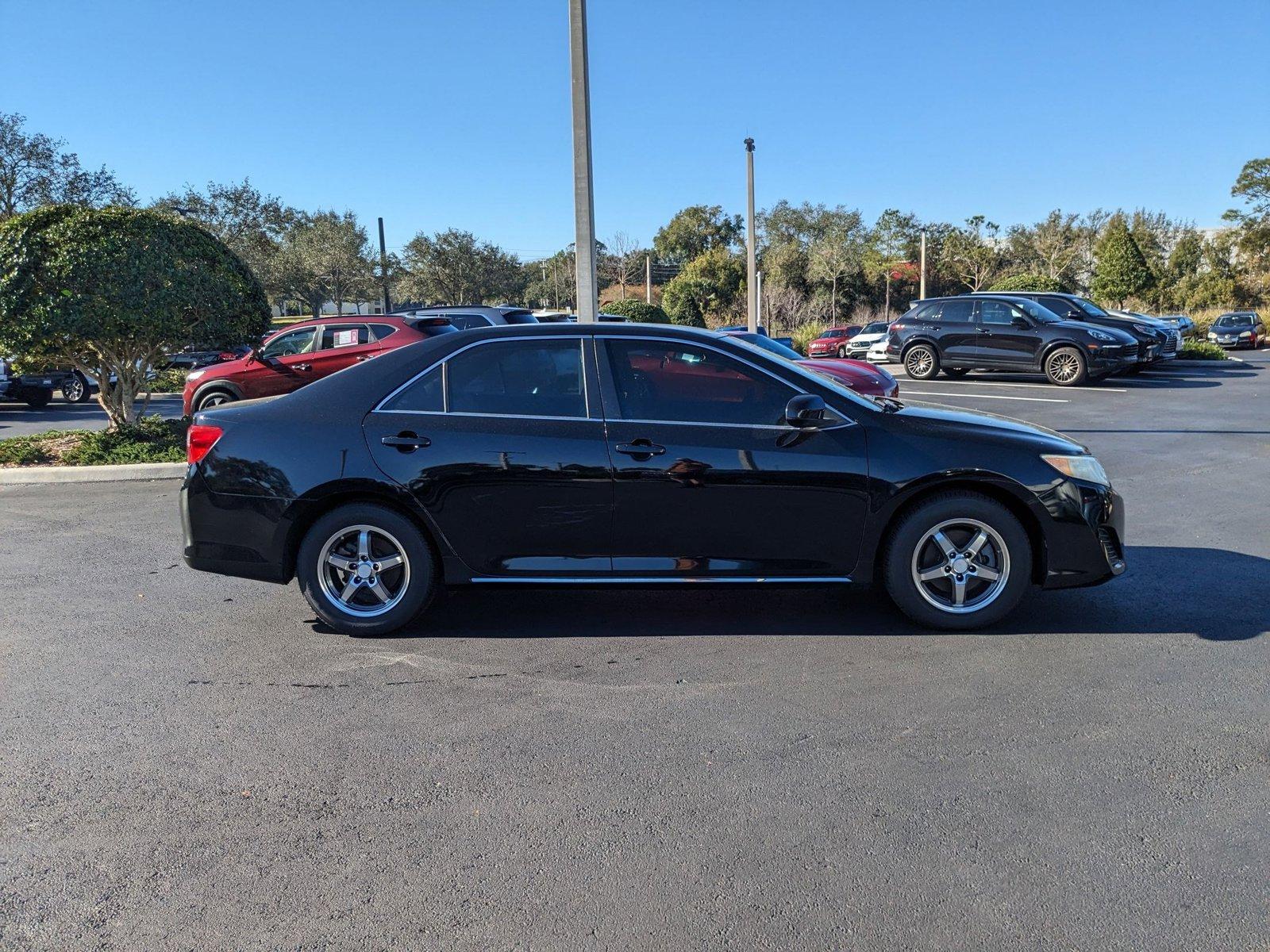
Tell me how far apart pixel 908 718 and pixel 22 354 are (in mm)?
10324

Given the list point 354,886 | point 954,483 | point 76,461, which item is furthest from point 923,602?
point 76,461

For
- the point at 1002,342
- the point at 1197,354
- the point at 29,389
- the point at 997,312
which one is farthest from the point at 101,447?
the point at 1197,354

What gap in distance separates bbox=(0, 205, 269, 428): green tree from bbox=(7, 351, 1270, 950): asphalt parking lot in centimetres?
530

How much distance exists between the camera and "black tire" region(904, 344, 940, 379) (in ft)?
69.6

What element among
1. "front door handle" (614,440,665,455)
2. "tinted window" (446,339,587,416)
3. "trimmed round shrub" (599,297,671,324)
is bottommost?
"front door handle" (614,440,665,455)

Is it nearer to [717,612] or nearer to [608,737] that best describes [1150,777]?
[608,737]

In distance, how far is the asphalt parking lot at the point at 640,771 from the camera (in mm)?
2850

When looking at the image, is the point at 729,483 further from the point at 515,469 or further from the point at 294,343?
the point at 294,343

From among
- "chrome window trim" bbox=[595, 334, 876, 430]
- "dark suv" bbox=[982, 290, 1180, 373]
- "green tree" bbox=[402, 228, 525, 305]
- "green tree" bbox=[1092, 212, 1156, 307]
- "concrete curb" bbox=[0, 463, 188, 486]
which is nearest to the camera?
"chrome window trim" bbox=[595, 334, 876, 430]

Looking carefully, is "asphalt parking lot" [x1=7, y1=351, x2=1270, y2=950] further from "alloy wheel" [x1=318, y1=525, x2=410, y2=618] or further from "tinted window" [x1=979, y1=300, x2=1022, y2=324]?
"tinted window" [x1=979, y1=300, x2=1022, y2=324]

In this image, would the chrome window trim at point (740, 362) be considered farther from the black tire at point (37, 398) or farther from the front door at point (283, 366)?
the black tire at point (37, 398)

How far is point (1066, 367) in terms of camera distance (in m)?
19.0

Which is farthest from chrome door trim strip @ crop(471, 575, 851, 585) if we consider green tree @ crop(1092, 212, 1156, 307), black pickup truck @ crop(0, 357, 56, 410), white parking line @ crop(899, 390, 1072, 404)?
green tree @ crop(1092, 212, 1156, 307)

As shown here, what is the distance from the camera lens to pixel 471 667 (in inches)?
190
